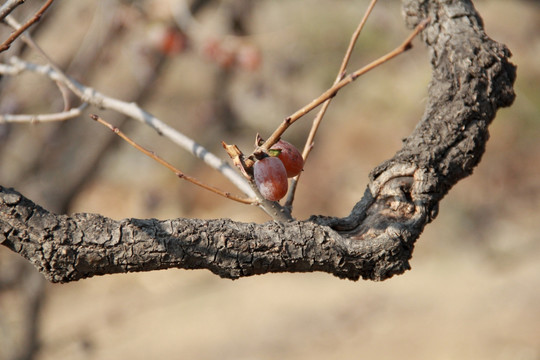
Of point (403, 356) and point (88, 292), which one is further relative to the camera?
point (88, 292)

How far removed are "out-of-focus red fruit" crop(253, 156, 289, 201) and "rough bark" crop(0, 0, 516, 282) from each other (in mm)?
72

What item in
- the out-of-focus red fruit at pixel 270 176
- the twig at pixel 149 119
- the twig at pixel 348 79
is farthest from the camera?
the twig at pixel 149 119

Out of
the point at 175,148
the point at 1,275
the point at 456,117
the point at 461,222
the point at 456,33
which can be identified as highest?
the point at 175,148

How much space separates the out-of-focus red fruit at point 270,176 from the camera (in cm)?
112

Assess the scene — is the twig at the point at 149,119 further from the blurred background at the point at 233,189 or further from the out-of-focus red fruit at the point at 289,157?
the blurred background at the point at 233,189

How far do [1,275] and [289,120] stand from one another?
3.26 m

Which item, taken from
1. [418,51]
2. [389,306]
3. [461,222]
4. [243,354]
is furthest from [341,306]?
[418,51]

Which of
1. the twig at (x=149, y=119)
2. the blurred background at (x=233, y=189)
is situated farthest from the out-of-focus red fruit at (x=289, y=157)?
the blurred background at (x=233, y=189)

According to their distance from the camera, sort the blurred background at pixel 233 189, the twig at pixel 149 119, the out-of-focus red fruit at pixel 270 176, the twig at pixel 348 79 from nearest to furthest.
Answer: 1. the twig at pixel 348 79
2. the out-of-focus red fruit at pixel 270 176
3. the twig at pixel 149 119
4. the blurred background at pixel 233 189

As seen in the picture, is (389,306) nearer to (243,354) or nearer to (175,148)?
(243,354)

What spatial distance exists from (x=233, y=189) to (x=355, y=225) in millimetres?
6266

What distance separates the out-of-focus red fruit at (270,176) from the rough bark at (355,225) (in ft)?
0.24

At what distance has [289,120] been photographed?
3.47 feet

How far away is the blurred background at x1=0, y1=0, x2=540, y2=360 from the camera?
383cm
